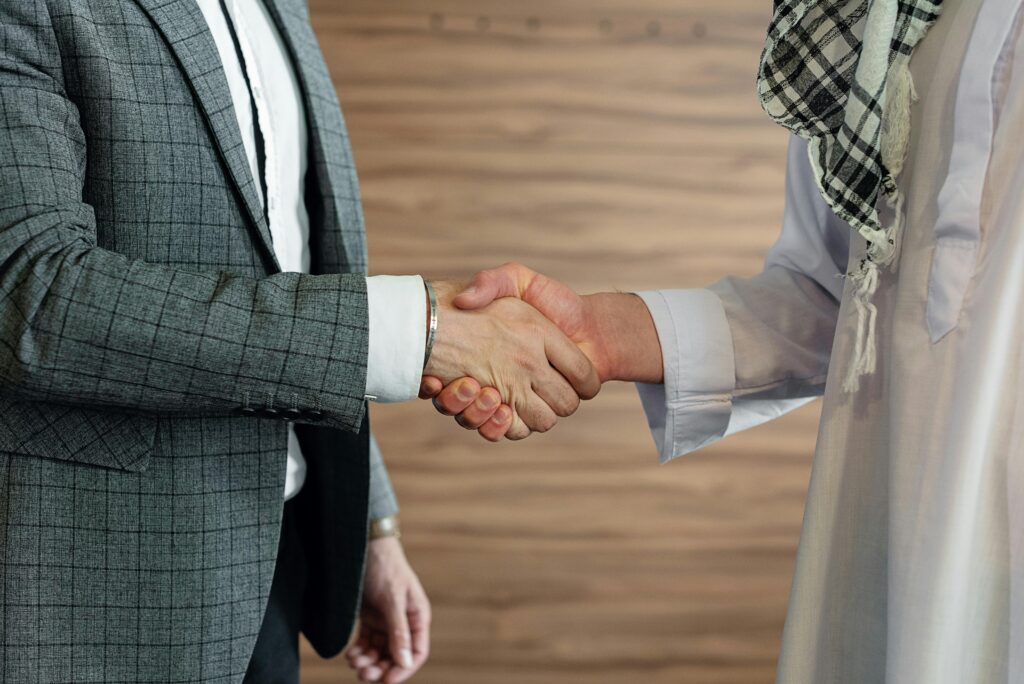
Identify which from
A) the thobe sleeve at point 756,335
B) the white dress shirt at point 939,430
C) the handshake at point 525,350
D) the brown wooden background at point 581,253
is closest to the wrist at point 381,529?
the handshake at point 525,350

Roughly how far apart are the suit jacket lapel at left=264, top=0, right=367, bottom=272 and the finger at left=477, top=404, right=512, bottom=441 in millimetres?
245

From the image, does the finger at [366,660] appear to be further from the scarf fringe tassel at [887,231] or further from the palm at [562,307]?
the scarf fringe tassel at [887,231]

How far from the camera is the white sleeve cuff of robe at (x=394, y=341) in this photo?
842mm

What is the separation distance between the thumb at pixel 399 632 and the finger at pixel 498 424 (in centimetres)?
36

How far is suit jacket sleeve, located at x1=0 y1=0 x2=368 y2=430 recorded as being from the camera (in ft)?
2.53

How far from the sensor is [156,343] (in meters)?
0.78

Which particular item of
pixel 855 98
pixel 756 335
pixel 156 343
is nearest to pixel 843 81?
pixel 855 98

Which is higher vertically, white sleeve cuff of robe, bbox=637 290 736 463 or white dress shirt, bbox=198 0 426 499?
white dress shirt, bbox=198 0 426 499

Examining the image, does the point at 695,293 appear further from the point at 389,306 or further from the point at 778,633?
the point at 778,633

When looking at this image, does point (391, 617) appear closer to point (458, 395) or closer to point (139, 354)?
point (458, 395)

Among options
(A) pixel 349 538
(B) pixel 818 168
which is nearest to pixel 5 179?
(A) pixel 349 538

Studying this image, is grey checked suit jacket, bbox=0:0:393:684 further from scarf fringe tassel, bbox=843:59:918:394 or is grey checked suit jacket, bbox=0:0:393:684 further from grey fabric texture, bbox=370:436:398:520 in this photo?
scarf fringe tassel, bbox=843:59:918:394

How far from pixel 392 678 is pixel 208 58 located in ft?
2.72

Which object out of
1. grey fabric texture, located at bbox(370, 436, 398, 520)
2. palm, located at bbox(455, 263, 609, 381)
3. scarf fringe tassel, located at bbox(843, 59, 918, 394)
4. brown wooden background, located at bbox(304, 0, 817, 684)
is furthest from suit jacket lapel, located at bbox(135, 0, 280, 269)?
brown wooden background, located at bbox(304, 0, 817, 684)
